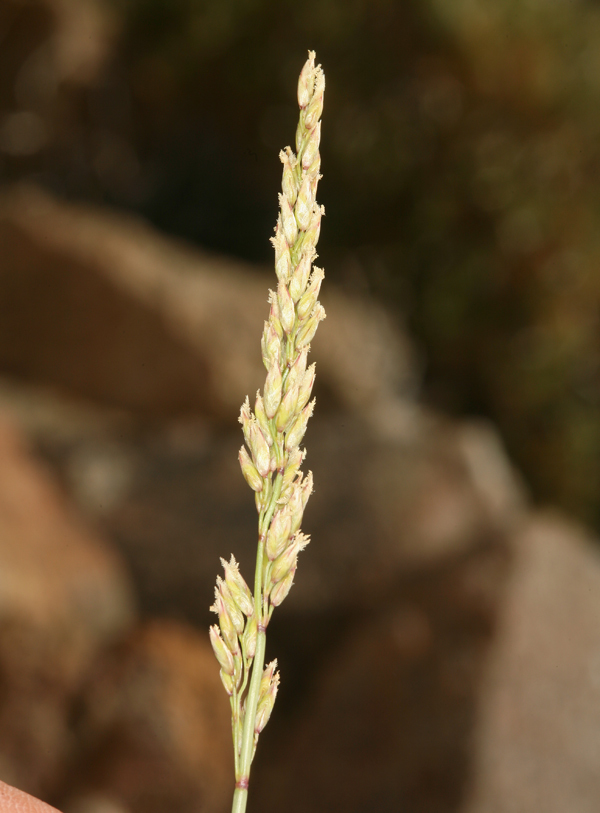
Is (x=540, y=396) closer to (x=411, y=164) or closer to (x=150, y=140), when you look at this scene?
(x=411, y=164)

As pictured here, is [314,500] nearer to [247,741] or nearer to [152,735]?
[152,735]

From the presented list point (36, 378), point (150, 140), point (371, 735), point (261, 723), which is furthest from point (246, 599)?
point (150, 140)

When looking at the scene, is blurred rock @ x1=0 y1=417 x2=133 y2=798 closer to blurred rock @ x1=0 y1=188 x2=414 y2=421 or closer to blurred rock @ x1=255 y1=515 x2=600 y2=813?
blurred rock @ x1=255 y1=515 x2=600 y2=813

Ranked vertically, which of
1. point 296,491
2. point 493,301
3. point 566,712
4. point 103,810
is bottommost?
point 296,491

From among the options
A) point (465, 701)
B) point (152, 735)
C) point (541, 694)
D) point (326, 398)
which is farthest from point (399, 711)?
point (326, 398)

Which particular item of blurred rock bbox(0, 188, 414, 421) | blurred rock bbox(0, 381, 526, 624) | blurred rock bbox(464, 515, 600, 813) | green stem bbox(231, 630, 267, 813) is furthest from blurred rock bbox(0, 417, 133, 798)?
green stem bbox(231, 630, 267, 813)

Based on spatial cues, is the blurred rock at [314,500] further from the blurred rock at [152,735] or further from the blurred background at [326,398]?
the blurred rock at [152,735]
